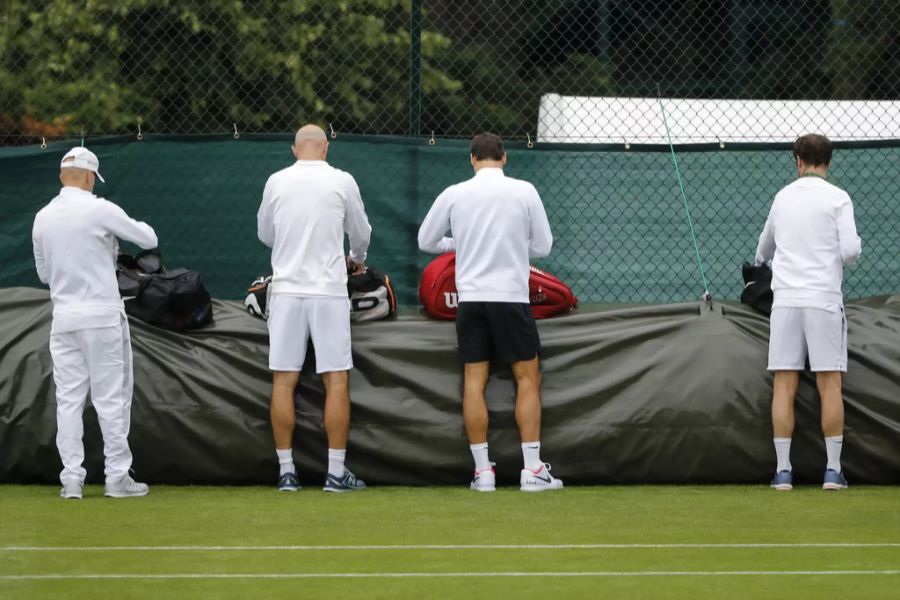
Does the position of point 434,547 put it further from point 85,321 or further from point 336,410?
point 85,321

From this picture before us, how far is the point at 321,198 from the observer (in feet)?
27.9

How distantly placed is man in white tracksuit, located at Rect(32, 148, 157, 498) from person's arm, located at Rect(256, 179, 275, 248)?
0.66 m

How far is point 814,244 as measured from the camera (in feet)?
27.9

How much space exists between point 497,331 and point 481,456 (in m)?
0.67

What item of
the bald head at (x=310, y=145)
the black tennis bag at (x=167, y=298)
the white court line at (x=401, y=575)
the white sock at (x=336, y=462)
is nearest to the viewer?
the white court line at (x=401, y=575)

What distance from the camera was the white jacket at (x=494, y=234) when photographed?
8.55m

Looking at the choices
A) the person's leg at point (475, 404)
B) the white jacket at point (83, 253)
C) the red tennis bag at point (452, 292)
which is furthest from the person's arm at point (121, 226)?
the person's leg at point (475, 404)

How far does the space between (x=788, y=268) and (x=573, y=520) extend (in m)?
2.05

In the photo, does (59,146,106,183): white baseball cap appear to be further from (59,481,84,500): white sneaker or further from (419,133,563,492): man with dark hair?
(419,133,563,492): man with dark hair

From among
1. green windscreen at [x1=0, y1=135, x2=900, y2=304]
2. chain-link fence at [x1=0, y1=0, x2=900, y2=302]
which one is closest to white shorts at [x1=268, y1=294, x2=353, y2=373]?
green windscreen at [x1=0, y1=135, x2=900, y2=304]

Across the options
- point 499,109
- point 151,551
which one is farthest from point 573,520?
point 499,109

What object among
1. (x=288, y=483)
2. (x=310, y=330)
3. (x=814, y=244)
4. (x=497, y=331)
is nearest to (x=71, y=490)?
(x=288, y=483)

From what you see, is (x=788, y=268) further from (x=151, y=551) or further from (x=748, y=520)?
(x=151, y=551)

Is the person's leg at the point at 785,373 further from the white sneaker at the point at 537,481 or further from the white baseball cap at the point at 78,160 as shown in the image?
the white baseball cap at the point at 78,160
